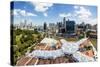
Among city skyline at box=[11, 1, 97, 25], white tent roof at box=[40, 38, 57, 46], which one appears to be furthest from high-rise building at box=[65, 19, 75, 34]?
white tent roof at box=[40, 38, 57, 46]

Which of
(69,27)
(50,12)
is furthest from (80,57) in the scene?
(50,12)

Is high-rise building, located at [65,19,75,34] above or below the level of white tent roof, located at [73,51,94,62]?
above

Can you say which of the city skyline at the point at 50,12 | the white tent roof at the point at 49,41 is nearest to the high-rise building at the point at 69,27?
the city skyline at the point at 50,12

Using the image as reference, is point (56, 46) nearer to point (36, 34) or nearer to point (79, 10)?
point (36, 34)

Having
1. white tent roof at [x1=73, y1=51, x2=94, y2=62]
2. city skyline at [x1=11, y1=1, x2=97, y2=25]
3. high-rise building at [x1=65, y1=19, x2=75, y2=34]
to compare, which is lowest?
white tent roof at [x1=73, y1=51, x2=94, y2=62]

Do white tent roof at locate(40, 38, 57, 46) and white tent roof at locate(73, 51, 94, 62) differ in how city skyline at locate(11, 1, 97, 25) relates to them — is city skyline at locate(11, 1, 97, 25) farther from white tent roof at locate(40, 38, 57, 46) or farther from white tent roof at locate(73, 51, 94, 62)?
white tent roof at locate(73, 51, 94, 62)
